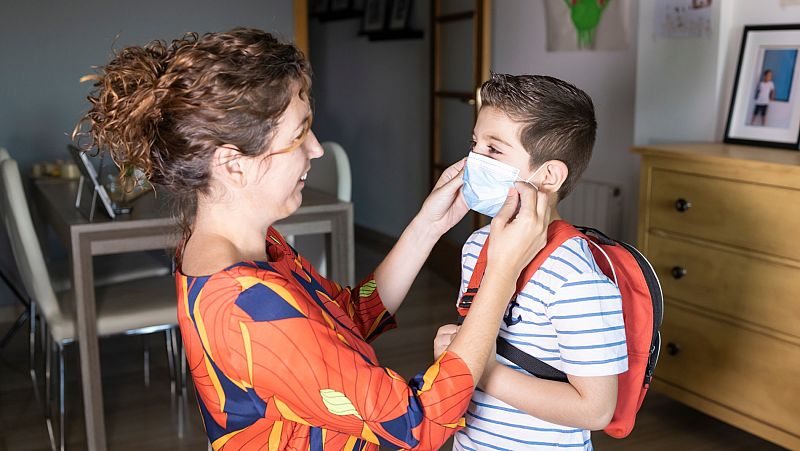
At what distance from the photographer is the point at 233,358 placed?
0.98 metres

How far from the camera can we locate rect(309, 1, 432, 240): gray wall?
5188 mm

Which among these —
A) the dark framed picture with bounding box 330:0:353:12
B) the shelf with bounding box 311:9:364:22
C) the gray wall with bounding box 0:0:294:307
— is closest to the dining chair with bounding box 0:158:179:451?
the gray wall with bounding box 0:0:294:307

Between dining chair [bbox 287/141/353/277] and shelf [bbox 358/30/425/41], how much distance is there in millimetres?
2160

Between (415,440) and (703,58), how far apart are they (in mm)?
2392

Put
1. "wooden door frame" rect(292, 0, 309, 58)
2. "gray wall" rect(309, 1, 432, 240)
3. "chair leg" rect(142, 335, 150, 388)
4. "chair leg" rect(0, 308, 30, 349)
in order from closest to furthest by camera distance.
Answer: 1. "chair leg" rect(142, 335, 150, 388)
2. "chair leg" rect(0, 308, 30, 349)
3. "wooden door frame" rect(292, 0, 309, 58)
4. "gray wall" rect(309, 1, 432, 240)

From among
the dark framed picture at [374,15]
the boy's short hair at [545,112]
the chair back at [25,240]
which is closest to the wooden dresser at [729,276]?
the boy's short hair at [545,112]

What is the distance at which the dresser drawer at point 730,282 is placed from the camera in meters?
2.27

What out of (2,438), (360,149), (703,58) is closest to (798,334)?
(703,58)

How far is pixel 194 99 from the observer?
1.01m

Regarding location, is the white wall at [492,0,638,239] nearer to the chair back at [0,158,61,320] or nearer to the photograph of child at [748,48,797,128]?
the photograph of child at [748,48,797,128]

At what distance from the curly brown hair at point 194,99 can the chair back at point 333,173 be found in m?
1.69

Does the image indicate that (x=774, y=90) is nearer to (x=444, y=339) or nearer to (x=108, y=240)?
(x=444, y=339)

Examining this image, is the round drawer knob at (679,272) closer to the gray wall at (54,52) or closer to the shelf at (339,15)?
the gray wall at (54,52)

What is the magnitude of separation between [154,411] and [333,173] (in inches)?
43.0
